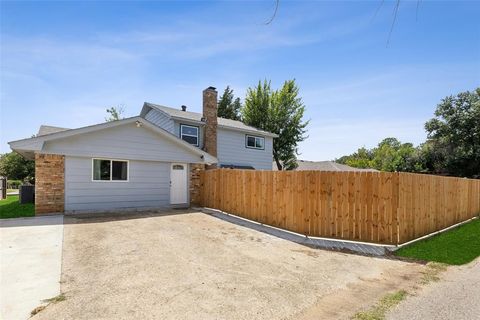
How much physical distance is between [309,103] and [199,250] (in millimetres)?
25814

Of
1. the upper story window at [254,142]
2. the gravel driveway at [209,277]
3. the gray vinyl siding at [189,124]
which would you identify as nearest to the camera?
the gravel driveway at [209,277]

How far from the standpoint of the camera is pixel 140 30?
823cm

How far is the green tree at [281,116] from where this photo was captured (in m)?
29.5

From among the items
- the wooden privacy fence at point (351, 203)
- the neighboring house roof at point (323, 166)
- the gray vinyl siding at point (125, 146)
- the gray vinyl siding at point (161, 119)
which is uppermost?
the gray vinyl siding at point (161, 119)

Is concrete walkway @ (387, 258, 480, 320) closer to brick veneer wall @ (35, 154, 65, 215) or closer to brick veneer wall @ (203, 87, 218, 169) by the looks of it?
brick veneer wall @ (35, 154, 65, 215)

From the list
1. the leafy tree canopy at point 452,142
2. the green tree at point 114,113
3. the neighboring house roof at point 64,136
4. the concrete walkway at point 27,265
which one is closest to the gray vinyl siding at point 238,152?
the neighboring house roof at point 64,136

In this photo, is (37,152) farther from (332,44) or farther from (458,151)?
(458,151)

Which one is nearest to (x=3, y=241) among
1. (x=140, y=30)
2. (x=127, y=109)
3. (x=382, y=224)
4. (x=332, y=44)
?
(x=140, y=30)

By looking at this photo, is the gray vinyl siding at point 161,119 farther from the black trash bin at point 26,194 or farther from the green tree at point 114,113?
the green tree at point 114,113

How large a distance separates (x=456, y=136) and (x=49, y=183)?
3261 cm

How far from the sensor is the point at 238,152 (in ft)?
68.7

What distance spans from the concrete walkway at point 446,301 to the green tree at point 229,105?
116ft

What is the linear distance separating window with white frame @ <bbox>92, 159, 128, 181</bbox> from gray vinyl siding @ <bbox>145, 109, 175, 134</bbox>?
5220 millimetres

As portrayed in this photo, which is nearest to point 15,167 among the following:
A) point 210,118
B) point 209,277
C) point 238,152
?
point 238,152
